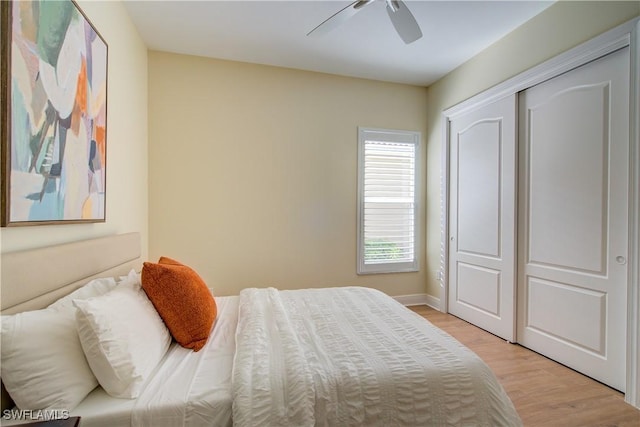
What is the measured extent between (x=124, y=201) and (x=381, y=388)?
231 centimetres

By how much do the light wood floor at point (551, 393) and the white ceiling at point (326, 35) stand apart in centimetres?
285

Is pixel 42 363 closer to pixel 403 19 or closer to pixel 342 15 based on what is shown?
pixel 342 15

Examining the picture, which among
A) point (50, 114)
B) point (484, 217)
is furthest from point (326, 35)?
point (484, 217)

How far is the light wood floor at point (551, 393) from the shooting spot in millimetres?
1694

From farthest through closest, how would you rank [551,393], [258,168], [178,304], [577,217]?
[258,168] < [577,217] < [551,393] < [178,304]

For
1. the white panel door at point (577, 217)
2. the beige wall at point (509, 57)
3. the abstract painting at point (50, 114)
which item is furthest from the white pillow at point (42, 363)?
the beige wall at point (509, 57)

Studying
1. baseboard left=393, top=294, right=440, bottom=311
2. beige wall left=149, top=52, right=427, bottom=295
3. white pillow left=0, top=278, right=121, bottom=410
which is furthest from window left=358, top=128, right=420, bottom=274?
white pillow left=0, top=278, right=121, bottom=410

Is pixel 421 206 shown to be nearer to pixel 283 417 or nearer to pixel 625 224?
pixel 625 224

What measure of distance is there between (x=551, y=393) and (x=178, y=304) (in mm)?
2431

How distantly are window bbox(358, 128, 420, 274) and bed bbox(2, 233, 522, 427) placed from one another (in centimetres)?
203

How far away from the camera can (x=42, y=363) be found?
0.98 m

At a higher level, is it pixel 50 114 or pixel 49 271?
pixel 50 114

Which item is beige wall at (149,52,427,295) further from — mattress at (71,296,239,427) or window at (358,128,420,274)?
mattress at (71,296,239,427)

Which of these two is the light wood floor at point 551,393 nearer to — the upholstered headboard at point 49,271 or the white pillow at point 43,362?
the white pillow at point 43,362
